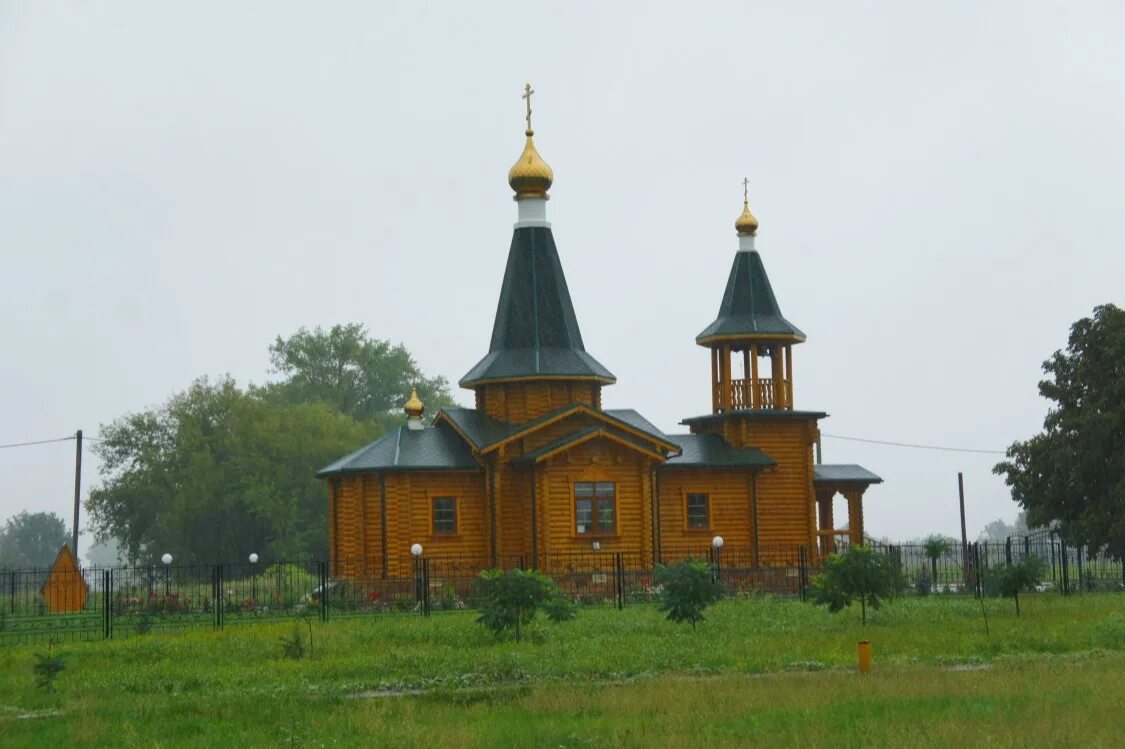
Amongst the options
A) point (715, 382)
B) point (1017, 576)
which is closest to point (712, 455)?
point (715, 382)

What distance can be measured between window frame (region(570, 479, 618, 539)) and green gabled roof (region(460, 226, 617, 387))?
250 centimetres

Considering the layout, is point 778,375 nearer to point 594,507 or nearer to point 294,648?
point 594,507

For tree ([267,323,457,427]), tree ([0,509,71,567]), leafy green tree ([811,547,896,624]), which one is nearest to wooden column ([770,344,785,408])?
leafy green tree ([811,547,896,624])

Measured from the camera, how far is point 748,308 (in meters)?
39.5

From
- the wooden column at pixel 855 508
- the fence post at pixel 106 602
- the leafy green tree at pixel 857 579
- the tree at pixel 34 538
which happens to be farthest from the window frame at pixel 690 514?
the tree at pixel 34 538

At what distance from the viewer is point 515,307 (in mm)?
36875

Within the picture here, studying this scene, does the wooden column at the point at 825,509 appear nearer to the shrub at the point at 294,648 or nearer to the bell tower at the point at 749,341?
the bell tower at the point at 749,341

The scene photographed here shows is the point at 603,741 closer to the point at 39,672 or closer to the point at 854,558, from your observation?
the point at 39,672

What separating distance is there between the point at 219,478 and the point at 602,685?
41112 millimetres

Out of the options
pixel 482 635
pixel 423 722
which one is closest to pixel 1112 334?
pixel 482 635

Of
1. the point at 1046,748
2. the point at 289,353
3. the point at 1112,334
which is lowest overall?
the point at 1046,748

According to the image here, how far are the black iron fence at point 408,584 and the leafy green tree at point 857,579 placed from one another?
183 cm

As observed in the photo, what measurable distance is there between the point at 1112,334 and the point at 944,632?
14.0 m

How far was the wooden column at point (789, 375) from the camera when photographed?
39062 millimetres
